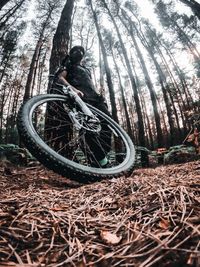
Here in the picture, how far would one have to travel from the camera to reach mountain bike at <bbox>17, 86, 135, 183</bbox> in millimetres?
1970

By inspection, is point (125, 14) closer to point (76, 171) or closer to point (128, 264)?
point (76, 171)

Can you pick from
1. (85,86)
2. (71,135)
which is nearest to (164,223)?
(71,135)

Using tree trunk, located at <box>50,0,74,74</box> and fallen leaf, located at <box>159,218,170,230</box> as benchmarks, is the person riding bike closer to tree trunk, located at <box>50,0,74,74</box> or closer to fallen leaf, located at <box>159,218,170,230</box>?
tree trunk, located at <box>50,0,74,74</box>

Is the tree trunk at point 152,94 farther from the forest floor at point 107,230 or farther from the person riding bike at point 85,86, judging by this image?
the forest floor at point 107,230

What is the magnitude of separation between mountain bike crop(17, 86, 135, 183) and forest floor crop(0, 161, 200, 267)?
2.50 feet

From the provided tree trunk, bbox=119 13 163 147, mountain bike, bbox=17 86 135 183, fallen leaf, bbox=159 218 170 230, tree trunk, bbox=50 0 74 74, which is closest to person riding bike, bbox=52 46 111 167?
mountain bike, bbox=17 86 135 183

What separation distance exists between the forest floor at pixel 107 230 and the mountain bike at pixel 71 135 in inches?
30.0

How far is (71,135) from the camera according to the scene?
3.40m

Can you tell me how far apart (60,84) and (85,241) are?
7.94 feet

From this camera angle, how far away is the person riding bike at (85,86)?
2.99 metres

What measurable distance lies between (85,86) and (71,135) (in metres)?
0.75

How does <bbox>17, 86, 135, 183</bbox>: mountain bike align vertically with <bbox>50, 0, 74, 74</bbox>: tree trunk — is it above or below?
below

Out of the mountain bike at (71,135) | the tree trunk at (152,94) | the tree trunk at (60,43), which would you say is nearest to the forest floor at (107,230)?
the mountain bike at (71,135)

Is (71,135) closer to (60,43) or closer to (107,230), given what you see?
(60,43)
